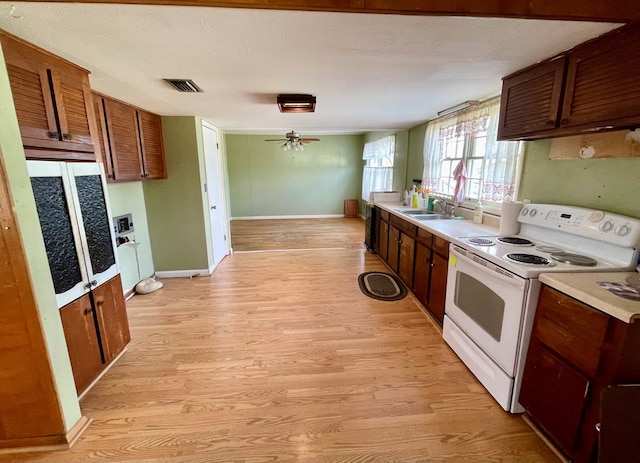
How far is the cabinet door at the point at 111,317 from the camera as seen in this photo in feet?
6.24

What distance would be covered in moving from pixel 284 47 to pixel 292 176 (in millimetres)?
6297

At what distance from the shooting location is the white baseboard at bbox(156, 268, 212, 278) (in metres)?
3.75

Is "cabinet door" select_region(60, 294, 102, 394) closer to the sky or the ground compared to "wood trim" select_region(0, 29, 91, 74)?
closer to the ground

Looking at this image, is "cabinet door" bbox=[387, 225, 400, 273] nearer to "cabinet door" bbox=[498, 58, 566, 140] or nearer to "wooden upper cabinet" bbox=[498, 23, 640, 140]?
"cabinet door" bbox=[498, 58, 566, 140]

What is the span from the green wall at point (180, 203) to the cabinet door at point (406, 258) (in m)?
2.64

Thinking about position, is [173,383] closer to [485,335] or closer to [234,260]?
[485,335]

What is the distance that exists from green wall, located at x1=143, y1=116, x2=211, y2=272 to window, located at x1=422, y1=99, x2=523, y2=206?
3.18 metres

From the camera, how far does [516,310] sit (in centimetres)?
153

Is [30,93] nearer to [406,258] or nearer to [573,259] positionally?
[573,259]

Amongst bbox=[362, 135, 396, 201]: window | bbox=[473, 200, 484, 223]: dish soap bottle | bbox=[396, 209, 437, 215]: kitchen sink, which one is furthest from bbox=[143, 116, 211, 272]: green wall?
bbox=[362, 135, 396, 201]: window

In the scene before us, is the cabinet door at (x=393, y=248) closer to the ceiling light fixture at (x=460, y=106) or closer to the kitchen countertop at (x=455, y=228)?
the kitchen countertop at (x=455, y=228)

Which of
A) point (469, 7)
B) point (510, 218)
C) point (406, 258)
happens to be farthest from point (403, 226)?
point (469, 7)

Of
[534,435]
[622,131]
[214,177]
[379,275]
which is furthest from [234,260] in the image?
[622,131]

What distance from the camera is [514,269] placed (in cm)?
151
